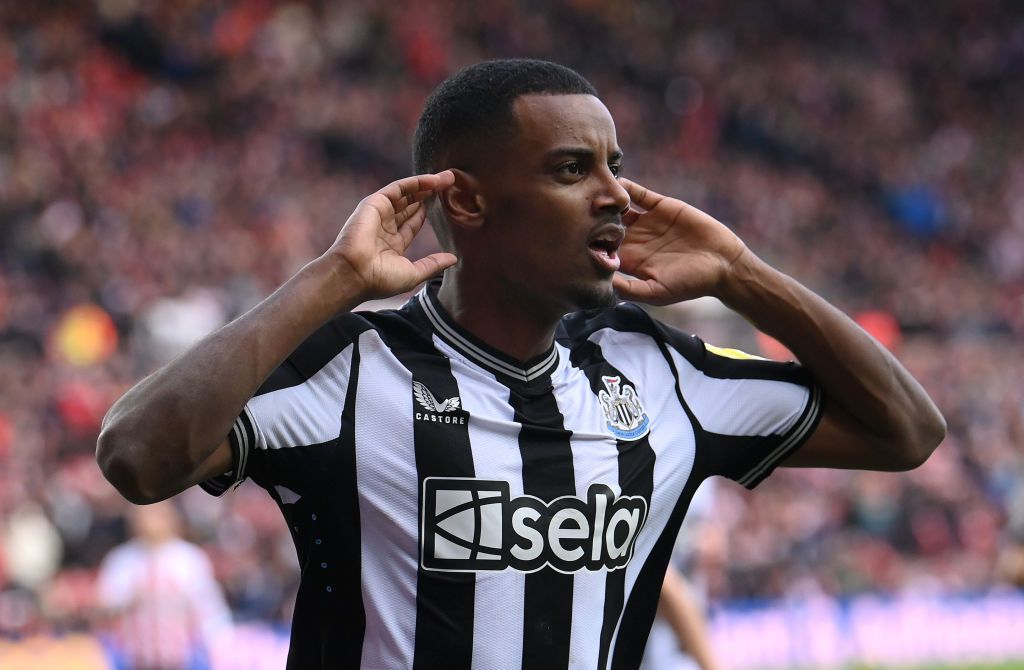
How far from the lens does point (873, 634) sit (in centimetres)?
1304

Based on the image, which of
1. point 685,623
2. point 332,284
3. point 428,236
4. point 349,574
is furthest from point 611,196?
point 428,236

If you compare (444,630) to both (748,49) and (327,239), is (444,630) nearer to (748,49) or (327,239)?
(327,239)

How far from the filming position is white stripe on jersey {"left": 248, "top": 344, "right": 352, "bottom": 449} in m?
3.03

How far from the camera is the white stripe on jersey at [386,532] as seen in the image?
10.0ft

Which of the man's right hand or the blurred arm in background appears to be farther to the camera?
the blurred arm in background

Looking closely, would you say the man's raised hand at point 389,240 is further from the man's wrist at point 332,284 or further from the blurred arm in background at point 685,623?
the blurred arm in background at point 685,623

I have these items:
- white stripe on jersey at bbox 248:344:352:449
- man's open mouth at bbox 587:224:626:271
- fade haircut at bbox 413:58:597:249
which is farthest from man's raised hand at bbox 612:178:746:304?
white stripe on jersey at bbox 248:344:352:449

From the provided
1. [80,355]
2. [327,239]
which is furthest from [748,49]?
[80,355]

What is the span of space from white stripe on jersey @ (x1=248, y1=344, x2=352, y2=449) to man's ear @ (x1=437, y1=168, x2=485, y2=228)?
47cm

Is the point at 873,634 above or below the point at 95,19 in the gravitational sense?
below

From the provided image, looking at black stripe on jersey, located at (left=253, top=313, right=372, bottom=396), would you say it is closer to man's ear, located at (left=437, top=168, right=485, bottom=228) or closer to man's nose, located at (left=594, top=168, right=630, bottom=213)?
man's ear, located at (left=437, top=168, right=485, bottom=228)

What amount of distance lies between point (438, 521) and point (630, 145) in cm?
1796

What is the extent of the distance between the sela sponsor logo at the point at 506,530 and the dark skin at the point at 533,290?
419 millimetres

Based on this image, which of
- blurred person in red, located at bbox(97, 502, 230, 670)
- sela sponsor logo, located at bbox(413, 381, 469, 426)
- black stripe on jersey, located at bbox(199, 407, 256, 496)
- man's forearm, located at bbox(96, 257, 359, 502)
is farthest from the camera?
blurred person in red, located at bbox(97, 502, 230, 670)
